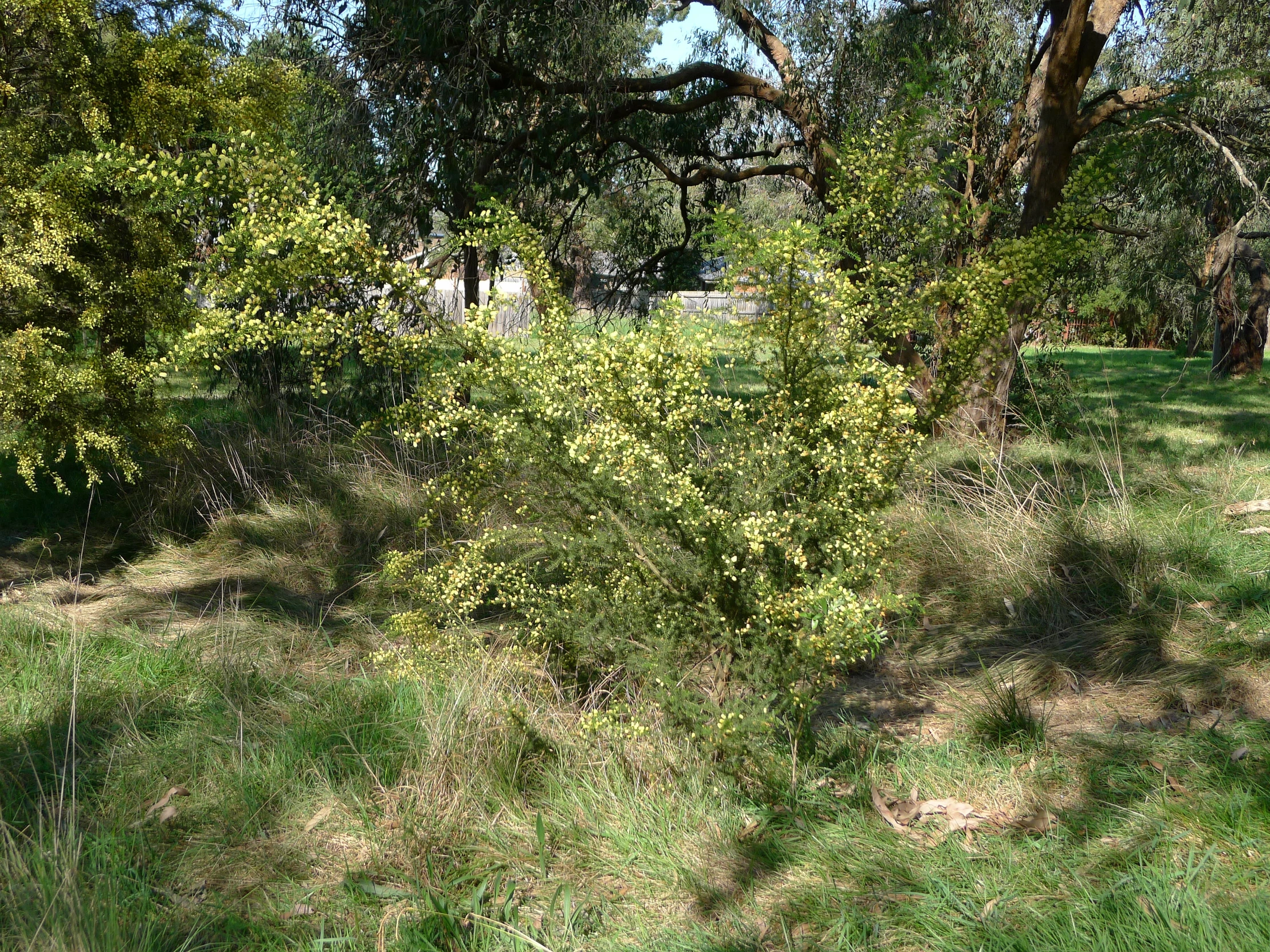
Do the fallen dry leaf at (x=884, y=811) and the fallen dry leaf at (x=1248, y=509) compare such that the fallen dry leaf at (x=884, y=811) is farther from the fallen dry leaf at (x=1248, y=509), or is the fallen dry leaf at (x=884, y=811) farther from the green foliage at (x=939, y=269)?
the fallen dry leaf at (x=1248, y=509)

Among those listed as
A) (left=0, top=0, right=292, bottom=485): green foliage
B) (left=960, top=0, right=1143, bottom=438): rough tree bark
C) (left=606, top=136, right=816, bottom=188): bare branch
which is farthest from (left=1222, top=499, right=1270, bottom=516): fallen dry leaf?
(left=0, top=0, right=292, bottom=485): green foliage

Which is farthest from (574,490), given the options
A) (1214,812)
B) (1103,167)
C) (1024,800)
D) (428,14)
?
(428,14)

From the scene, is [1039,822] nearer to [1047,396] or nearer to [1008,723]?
[1008,723]

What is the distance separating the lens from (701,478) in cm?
344

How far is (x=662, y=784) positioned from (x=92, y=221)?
4.48 m

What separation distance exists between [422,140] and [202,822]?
5182 millimetres

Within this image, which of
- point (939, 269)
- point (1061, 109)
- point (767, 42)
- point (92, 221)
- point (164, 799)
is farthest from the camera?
point (767, 42)

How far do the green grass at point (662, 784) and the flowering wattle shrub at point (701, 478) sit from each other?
315mm

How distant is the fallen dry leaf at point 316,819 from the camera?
2982mm

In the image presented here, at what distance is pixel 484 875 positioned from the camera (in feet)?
9.35

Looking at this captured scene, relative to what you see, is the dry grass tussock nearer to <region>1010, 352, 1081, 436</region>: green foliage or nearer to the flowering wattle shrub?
the flowering wattle shrub

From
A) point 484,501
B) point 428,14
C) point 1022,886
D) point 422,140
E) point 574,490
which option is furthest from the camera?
point 422,140

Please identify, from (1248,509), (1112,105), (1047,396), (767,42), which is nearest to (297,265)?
(1248,509)

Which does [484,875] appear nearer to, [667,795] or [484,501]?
[667,795]
